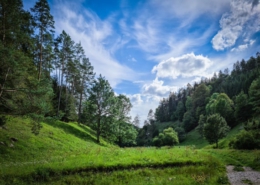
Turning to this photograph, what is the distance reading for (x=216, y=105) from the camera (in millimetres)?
75000

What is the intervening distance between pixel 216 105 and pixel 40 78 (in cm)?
7244

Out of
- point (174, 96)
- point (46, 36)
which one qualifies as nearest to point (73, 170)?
point (46, 36)

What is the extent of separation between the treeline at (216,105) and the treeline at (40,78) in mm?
24390

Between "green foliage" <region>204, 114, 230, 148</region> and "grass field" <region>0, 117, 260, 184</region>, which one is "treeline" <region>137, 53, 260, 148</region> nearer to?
"green foliage" <region>204, 114, 230, 148</region>

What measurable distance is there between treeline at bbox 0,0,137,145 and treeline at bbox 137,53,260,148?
960 inches

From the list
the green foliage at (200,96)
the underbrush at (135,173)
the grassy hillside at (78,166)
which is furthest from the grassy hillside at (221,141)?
the green foliage at (200,96)

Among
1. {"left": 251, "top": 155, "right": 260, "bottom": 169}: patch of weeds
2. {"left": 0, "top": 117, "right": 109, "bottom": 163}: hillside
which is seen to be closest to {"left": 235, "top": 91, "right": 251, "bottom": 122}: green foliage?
{"left": 251, "top": 155, "right": 260, "bottom": 169}: patch of weeds

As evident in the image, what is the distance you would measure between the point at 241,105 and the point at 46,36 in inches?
2812

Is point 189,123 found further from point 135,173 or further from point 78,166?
point 78,166

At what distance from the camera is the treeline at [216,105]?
6394 cm

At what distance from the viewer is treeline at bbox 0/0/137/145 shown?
625 inches

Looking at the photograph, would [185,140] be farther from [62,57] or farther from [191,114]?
[62,57]

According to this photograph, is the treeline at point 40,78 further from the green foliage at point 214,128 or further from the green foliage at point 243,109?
the green foliage at point 243,109

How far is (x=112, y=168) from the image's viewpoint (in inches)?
523
